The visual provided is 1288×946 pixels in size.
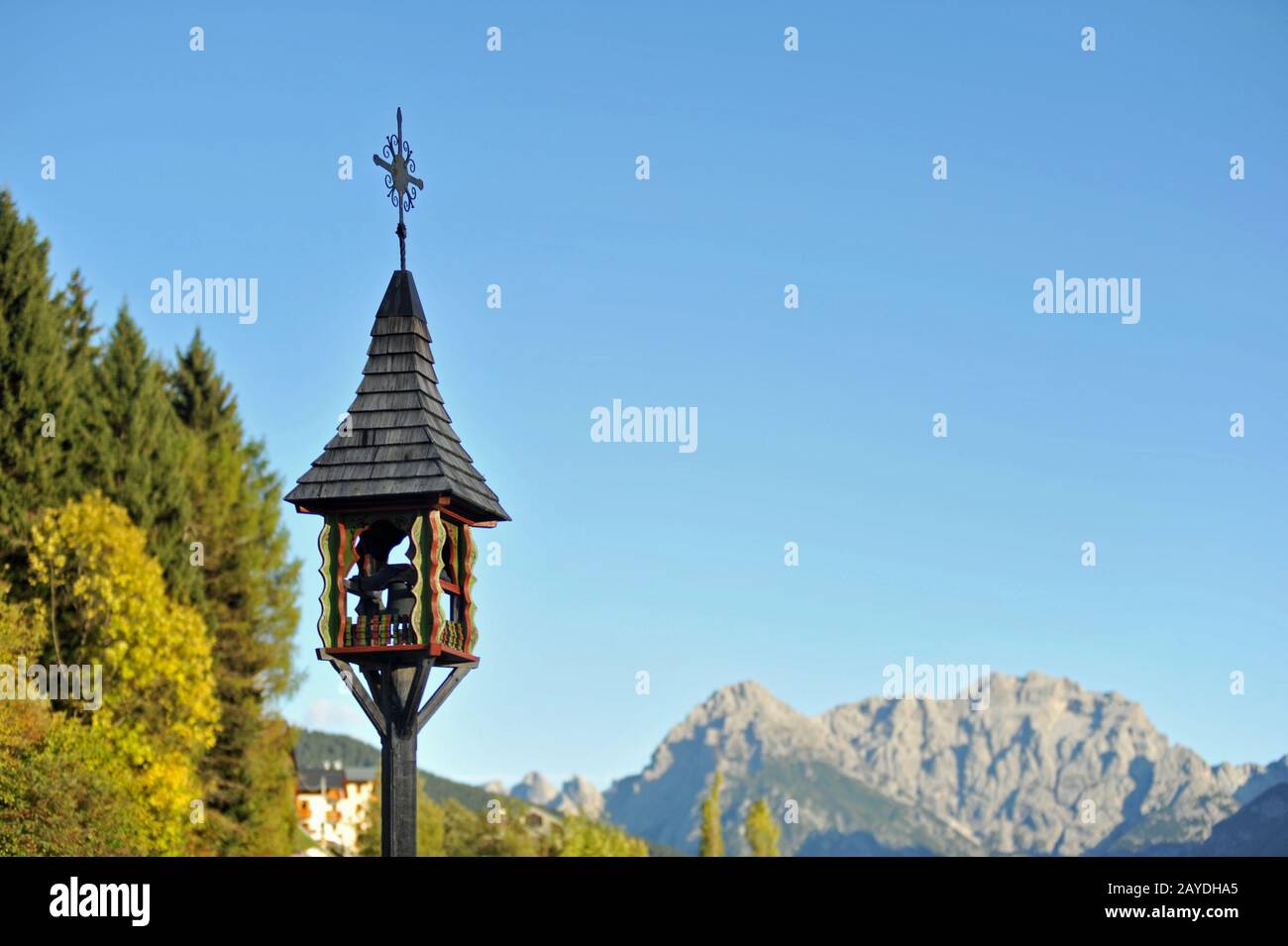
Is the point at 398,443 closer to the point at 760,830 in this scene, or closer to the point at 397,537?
the point at 397,537

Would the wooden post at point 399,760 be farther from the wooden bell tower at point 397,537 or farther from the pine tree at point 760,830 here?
the pine tree at point 760,830

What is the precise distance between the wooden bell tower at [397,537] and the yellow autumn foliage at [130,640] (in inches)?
787

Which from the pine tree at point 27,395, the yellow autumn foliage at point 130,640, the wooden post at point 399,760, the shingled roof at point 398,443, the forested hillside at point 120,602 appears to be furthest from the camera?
the pine tree at point 27,395

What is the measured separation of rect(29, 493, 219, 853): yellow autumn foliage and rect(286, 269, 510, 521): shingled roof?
20219 mm

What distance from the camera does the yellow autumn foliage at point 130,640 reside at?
39.7 m

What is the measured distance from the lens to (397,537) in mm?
22797

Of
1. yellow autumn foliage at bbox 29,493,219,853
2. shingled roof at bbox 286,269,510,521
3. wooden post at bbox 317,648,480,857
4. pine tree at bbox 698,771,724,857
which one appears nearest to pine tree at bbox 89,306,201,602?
yellow autumn foliage at bbox 29,493,219,853

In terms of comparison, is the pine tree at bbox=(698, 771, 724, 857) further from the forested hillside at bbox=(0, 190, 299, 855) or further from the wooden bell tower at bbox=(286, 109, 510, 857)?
the wooden bell tower at bbox=(286, 109, 510, 857)

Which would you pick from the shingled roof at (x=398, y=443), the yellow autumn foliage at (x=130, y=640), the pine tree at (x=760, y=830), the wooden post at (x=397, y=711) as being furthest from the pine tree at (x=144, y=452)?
the pine tree at (x=760, y=830)

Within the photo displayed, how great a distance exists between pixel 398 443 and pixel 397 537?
5.75 ft

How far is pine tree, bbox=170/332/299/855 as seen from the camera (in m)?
51.1
